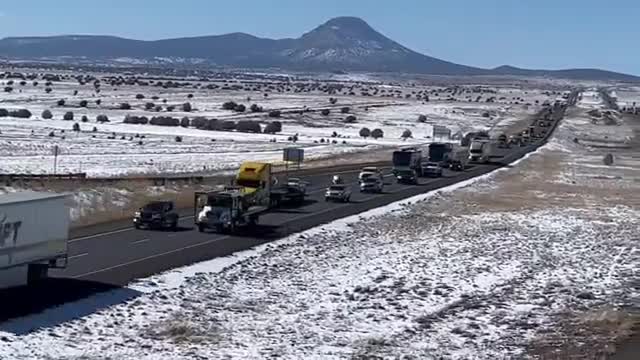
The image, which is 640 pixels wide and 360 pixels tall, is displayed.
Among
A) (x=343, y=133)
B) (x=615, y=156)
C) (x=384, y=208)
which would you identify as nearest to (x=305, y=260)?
(x=384, y=208)

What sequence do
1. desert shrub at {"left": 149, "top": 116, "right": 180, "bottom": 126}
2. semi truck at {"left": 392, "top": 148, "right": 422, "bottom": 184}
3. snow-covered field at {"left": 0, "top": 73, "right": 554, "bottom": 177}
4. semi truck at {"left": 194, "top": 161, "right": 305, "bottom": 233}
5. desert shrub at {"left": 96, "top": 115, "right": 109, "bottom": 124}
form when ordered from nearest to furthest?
semi truck at {"left": 194, "top": 161, "right": 305, "bottom": 233}, semi truck at {"left": 392, "top": 148, "right": 422, "bottom": 184}, snow-covered field at {"left": 0, "top": 73, "right": 554, "bottom": 177}, desert shrub at {"left": 149, "top": 116, "right": 180, "bottom": 126}, desert shrub at {"left": 96, "top": 115, "right": 109, "bottom": 124}

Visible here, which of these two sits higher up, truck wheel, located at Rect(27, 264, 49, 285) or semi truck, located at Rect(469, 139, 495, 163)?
truck wheel, located at Rect(27, 264, 49, 285)

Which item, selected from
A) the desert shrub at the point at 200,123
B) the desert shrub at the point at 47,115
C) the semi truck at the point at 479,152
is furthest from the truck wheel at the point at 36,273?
the desert shrub at the point at 47,115

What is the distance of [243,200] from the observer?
49.9 meters

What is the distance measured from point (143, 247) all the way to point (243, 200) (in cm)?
873

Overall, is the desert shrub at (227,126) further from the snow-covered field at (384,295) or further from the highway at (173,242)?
the snow-covered field at (384,295)

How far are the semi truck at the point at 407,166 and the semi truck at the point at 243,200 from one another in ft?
63.1

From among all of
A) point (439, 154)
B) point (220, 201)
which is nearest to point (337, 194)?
point (220, 201)

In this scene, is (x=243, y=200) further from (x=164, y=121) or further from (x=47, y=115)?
(x=47, y=115)

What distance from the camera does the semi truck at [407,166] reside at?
79.1 metres

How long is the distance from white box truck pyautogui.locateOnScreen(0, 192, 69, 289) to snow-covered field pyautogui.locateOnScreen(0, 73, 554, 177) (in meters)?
42.4

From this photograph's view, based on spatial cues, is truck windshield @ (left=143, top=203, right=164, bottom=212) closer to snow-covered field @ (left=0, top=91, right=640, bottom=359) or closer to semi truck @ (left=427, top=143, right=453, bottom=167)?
snow-covered field @ (left=0, top=91, right=640, bottom=359)

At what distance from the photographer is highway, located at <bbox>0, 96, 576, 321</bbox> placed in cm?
3118

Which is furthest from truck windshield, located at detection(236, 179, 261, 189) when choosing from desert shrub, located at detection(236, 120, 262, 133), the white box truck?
desert shrub, located at detection(236, 120, 262, 133)
